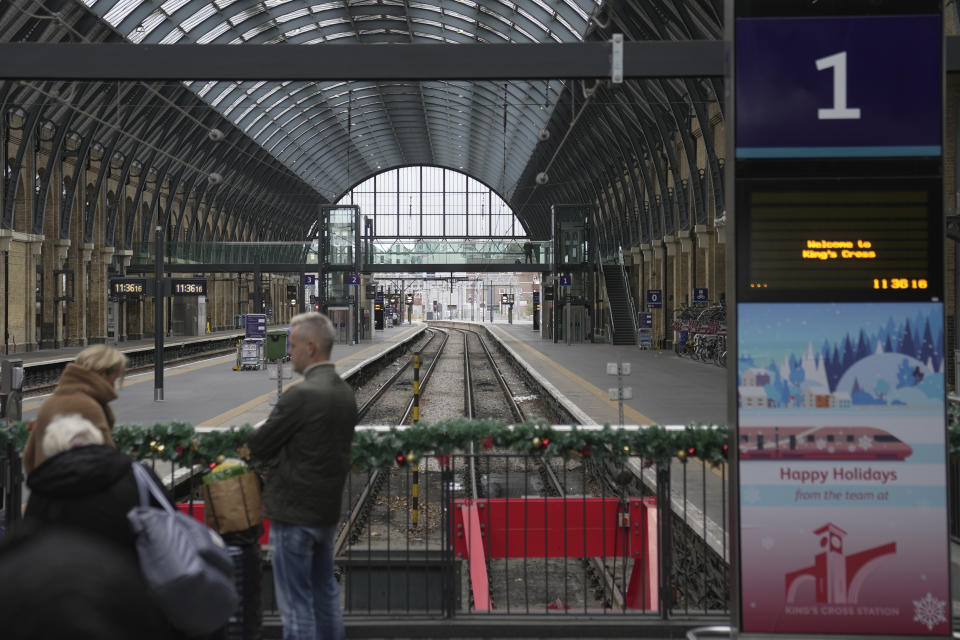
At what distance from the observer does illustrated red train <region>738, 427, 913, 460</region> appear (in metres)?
4.10

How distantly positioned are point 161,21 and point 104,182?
11.6 meters

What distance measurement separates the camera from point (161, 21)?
3344 cm

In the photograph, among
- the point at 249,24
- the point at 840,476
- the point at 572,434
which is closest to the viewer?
the point at 840,476

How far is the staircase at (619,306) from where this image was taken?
43.2 metres

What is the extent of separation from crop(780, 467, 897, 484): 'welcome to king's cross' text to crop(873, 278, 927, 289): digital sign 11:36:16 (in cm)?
85

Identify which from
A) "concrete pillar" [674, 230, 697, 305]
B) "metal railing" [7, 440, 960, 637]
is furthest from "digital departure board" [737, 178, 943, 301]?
"concrete pillar" [674, 230, 697, 305]

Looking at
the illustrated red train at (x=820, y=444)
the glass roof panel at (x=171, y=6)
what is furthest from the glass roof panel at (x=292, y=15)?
the illustrated red train at (x=820, y=444)

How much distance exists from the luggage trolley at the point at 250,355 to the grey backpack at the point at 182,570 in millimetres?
24132

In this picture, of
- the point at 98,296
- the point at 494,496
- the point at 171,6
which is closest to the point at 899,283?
the point at 494,496

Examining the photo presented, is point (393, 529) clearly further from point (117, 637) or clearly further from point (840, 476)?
point (117, 637)

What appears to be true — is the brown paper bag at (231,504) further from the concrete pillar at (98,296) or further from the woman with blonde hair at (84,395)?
the concrete pillar at (98,296)

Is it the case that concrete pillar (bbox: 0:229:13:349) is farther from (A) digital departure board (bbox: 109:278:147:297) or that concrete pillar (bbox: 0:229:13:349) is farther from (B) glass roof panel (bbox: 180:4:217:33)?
(B) glass roof panel (bbox: 180:4:217:33)

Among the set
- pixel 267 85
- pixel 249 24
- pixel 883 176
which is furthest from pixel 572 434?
pixel 267 85

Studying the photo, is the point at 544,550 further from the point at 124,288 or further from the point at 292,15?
the point at 292,15
